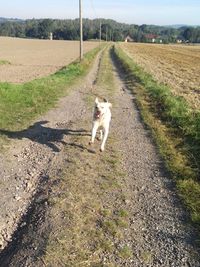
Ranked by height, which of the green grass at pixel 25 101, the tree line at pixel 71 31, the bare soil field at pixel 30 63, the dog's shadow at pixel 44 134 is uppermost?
the dog's shadow at pixel 44 134

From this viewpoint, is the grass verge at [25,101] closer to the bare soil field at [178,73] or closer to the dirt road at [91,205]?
the dirt road at [91,205]

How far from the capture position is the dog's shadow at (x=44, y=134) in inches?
418

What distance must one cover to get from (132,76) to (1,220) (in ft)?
68.6

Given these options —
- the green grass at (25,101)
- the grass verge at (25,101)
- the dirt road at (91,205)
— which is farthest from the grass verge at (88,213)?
the green grass at (25,101)

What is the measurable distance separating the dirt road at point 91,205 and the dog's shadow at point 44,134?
27 mm

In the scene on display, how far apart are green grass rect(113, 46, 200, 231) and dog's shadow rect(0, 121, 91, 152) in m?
2.34

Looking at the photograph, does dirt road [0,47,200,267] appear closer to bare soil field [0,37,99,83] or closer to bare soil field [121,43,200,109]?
bare soil field [121,43,200,109]

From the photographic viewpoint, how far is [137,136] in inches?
445

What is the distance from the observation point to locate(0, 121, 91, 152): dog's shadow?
10.6m

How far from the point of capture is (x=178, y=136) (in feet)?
37.0

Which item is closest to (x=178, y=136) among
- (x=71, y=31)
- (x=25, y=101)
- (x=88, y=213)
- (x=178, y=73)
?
(x=88, y=213)

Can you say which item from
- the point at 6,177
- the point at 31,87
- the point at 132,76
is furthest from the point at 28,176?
the point at 132,76

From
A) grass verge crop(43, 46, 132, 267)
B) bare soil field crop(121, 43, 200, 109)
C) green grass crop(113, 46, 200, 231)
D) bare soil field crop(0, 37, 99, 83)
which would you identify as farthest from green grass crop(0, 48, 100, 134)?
bare soil field crop(0, 37, 99, 83)

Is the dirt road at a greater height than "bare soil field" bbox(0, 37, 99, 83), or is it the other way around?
the dirt road
